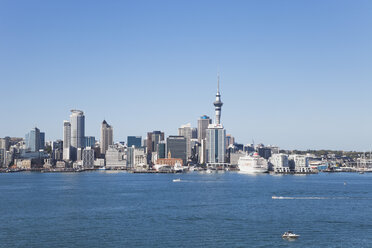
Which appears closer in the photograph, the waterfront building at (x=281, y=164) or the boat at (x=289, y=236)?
the boat at (x=289, y=236)

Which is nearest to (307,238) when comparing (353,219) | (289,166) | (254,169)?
(353,219)

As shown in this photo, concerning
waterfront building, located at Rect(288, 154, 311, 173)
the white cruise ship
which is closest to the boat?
the white cruise ship

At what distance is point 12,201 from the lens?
2451 inches

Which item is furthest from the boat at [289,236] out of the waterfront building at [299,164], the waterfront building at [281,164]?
the waterfront building at [299,164]

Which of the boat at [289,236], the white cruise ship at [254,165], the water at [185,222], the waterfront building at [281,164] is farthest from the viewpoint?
the waterfront building at [281,164]

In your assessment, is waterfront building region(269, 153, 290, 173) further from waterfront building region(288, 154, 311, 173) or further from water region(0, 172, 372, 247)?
water region(0, 172, 372, 247)

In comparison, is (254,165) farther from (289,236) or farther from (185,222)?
(289,236)

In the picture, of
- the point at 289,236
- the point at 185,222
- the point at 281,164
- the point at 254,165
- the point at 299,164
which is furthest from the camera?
the point at 299,164

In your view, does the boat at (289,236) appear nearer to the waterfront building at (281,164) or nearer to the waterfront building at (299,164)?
the waterfront building at (281,164)

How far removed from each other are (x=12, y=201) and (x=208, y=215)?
28387 mm

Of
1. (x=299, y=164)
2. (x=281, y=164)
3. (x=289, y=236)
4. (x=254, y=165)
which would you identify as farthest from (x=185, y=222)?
(x=299, y=164)

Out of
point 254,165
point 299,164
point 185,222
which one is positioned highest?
point 299,164

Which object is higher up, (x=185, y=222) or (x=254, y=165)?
(x=254, y=165)

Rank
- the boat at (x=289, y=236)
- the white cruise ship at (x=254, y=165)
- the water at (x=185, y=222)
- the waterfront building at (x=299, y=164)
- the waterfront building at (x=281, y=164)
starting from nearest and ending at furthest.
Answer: the water at (x=185, y=222)
the boat at (x=289, y=236)
the white cruise ship at (x=254, y=165)
the waterfront building at (x=281, y=164)
the waterfront building at (x=299, y=164)
